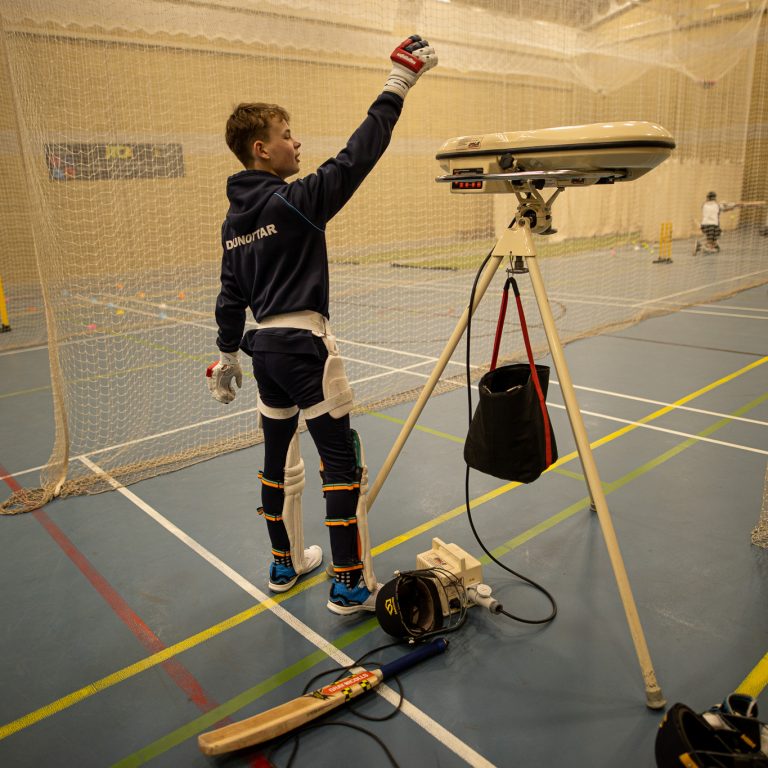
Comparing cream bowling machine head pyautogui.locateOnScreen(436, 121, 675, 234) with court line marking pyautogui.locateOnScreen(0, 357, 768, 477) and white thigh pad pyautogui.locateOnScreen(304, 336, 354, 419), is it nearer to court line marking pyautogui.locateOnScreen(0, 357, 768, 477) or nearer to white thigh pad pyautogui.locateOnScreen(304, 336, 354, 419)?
white thigh pad pyautogui.locateOnScreen(304, 336, 354, 419)

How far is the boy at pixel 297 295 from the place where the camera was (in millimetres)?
2068

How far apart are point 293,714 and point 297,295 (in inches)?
51.1

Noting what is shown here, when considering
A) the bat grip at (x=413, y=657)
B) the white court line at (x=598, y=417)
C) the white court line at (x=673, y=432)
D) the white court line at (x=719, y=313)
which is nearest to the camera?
the bat grip at (x=413, y=657)

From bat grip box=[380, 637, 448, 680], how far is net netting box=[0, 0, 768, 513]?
227 cm

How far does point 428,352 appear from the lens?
6629 millimetres

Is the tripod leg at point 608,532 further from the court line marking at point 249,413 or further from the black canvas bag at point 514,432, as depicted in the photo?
the court line marking at point 249,413

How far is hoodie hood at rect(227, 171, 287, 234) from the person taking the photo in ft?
6.93

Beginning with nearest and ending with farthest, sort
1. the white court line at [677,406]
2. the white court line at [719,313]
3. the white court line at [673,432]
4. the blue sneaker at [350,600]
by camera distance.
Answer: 1. the blue sneaker at [350,600]
2. the white court line at [673,432]
3. the white court line at [677,406]
4. the white court line at [719,313]

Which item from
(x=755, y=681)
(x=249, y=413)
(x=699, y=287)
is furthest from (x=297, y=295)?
(x=699, y=287)

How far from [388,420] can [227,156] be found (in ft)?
16.7

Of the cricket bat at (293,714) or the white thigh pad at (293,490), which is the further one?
the white thigh pad at (293,490)

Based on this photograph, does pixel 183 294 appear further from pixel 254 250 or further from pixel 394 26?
pixel 254 250

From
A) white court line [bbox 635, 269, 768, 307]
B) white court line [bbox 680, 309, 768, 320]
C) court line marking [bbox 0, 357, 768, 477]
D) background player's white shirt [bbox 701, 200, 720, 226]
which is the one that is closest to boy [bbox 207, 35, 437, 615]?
court line marking [bbox 0, 357, 768, 477]

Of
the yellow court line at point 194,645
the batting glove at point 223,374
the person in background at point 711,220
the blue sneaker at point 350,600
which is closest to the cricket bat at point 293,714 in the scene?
the blue sneaker at point 350,600
